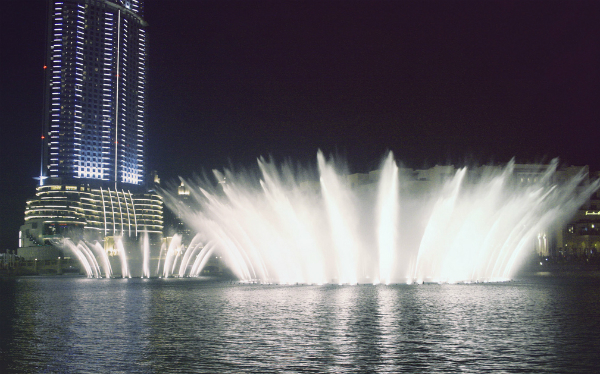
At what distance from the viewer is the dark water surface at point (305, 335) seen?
16.4 metres

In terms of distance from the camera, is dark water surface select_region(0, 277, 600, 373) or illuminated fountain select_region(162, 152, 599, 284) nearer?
dark water surface select_region(0, 277, 600, 373)

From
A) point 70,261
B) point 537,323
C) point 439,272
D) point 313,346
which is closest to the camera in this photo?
point 313,346

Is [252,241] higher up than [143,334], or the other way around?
[252,241]

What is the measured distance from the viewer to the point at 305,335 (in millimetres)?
21328

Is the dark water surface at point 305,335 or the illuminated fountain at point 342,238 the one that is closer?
the dark water surface at point 305,335

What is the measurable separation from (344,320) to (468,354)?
8.42 metres

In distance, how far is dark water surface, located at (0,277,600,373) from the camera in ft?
53.9

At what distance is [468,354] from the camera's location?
1761 cm

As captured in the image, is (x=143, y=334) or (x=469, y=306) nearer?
(x=143, y=334)

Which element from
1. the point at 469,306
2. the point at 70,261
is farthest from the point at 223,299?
the point at 70,261

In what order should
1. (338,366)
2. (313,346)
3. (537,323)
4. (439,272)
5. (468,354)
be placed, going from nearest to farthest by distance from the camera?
(338,366) < (468,354) < (313,346) < (537,323) < (439,272)

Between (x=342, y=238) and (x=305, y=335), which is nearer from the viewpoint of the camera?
(x=305, y=335)

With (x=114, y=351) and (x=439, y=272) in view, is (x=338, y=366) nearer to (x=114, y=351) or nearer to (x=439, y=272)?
(x=114, y=351)

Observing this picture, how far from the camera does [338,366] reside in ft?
52.6
